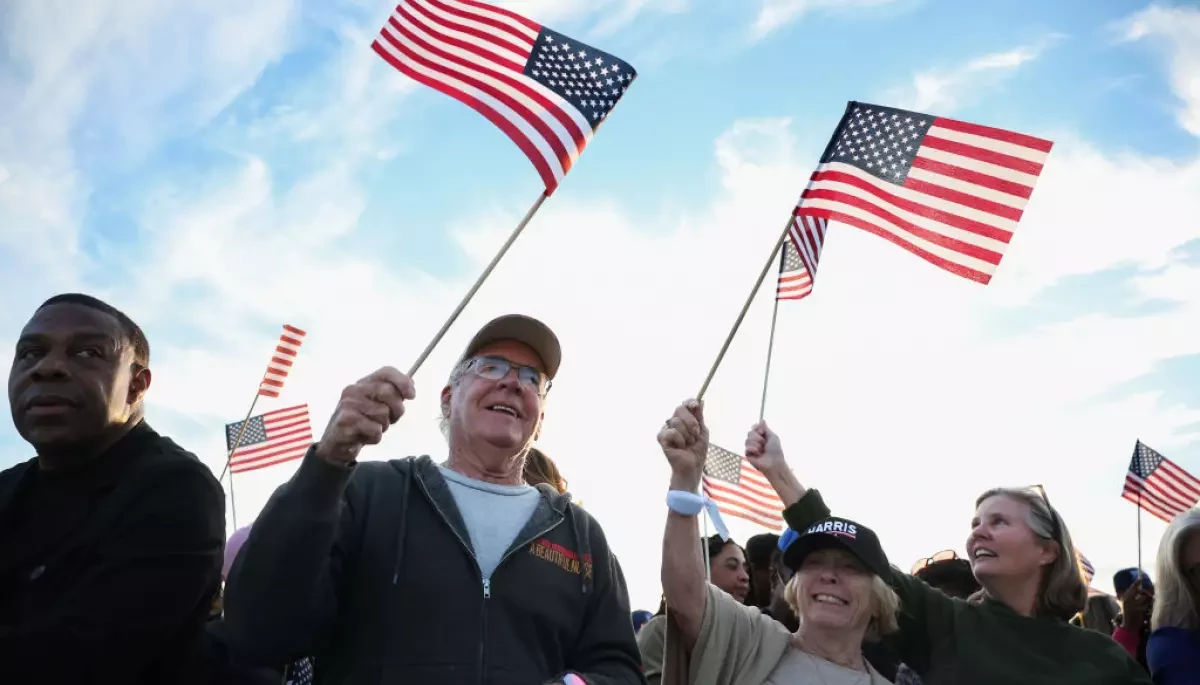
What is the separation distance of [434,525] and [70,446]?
1.22 metres

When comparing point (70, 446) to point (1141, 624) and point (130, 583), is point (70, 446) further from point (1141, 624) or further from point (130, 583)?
point (1141, 624)

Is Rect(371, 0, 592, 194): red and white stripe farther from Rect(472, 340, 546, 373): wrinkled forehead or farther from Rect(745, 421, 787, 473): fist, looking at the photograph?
Rect(745, 421, 787, 473): fist

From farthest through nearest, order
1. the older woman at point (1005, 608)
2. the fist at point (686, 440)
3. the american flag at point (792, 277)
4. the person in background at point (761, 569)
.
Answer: the person in background at point (761, 569)
the american flag at point (792, 277)
the older woman at point (1005, 608)
the fist at point (686, 440)

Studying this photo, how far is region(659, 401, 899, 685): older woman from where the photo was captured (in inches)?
162

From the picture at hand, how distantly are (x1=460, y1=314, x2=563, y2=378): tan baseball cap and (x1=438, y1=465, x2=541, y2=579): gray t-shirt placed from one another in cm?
55

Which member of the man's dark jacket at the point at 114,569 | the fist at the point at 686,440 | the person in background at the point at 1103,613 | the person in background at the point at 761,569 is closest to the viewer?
the man's dark jacket at the point at 114,569

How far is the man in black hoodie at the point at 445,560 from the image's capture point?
2.93 meters

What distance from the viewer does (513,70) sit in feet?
16.4

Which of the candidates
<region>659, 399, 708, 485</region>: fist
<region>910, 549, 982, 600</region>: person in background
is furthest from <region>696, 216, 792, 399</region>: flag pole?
<region>910, 549, 982, 600</region>: person in background

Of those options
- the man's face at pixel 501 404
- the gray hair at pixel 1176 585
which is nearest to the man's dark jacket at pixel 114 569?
the man's face at pixel 501 404

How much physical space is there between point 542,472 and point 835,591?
1693 millimetres

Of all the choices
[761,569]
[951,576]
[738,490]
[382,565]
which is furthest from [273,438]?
[382,565]

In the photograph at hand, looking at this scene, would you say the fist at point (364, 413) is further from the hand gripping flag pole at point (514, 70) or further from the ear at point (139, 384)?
the hand gripping flag pole at point (514, 70)

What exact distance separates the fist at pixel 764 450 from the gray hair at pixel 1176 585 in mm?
2527
